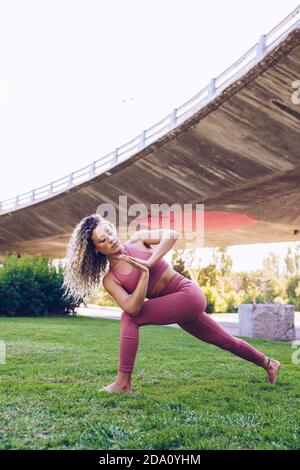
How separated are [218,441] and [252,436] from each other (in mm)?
257

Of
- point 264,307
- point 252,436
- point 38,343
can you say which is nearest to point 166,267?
point 252,436

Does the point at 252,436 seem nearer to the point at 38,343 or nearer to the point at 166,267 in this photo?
the point at 166,267

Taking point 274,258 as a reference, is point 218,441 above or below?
below

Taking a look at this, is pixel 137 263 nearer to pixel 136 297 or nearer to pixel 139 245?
pixel 136 297

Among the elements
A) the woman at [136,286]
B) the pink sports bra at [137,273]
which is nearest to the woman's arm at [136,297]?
the woman at [136,286]

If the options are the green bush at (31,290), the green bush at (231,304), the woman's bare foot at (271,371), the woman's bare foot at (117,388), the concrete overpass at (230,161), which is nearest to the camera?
the woman's bare foot at (117,388)

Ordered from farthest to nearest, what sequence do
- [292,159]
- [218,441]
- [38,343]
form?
[292,159] → [38,343] → [218,441]

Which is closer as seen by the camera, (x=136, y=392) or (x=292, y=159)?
(x=136, y=392)

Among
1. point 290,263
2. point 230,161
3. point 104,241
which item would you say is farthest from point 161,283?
point 290,263

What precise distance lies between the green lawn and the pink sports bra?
926mm

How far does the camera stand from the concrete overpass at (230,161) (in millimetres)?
11891

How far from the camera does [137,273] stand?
169 inches

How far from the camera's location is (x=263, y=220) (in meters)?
20.5
